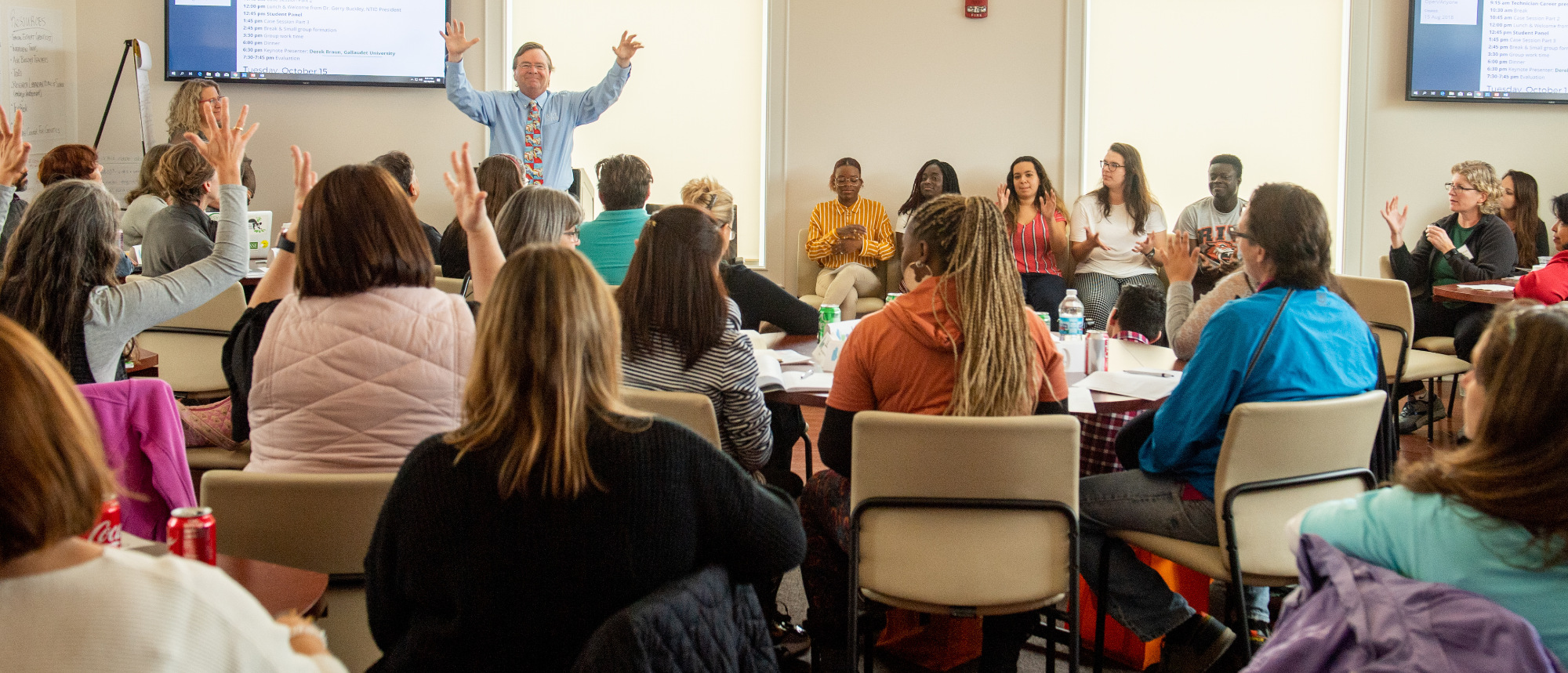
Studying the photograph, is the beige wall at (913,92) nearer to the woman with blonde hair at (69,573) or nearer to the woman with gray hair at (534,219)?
the woman with gray hair at (534,219)

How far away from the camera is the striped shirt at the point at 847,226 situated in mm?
6707

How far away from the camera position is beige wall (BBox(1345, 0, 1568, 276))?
6.89 metres

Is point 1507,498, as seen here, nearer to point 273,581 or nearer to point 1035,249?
point 273,581

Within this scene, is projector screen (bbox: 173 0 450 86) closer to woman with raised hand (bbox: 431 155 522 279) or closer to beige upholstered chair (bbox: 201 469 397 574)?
woman with raised hand (bbox: 431 155 522 279)

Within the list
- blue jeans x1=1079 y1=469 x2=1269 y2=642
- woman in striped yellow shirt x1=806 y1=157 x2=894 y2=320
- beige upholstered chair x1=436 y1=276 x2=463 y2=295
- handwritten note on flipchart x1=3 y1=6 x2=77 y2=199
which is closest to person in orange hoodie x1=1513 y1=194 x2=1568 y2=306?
blue jeans x1=1079 y1=469 x2=1269 y2=642

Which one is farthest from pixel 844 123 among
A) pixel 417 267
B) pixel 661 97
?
pixel 417 267

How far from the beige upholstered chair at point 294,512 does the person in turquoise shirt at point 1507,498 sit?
1495 millimetres

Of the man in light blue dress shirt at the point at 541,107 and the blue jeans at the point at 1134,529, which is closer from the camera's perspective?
the blue jeans at the point at 1134,529

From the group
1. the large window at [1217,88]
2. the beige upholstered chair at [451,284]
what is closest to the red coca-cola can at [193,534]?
the beige upholstered chair at [451,284]

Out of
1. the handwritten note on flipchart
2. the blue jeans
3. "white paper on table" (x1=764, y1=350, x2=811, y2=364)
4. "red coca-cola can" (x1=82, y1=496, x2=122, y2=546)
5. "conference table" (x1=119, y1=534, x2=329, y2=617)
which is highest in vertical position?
the handwritten note on flipchart

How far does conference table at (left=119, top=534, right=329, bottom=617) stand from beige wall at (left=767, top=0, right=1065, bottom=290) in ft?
17.8

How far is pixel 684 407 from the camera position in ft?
7.26

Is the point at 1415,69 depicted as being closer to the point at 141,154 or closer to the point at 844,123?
the point at 844,123

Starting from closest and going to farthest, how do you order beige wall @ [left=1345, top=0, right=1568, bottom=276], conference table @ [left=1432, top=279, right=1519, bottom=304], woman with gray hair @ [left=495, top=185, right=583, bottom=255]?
woman with gray hair @ [left=495, top=185, right=583, bottom=255], conference table @ [left=1432, top=279, right=1519, bottom=304], beige wall @ [left=1345, top=0, right=1568, bottom=276]
